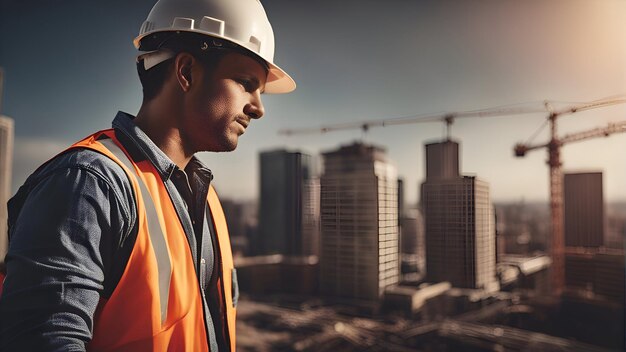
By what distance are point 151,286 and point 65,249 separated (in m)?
0.22

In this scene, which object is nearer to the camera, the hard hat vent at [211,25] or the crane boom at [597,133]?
the hard hat vent at [211,25]

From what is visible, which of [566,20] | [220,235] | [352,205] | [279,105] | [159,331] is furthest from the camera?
[279,105]

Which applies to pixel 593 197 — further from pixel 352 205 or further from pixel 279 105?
pixel 279 105

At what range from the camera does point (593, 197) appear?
12.5 feet

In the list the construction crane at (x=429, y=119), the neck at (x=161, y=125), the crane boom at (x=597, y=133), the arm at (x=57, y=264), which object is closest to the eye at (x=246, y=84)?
the neck at (x=161, y=125)

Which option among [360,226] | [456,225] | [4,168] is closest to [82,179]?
[360,226]

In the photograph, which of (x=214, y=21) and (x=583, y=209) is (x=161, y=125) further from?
(x=583, y=209)

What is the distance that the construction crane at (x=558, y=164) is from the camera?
3.27 meters

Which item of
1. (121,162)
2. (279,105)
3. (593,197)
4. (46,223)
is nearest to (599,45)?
(593,197)

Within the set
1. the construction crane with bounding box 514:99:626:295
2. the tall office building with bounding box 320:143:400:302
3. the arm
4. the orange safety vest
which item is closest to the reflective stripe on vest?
the orange safety vest

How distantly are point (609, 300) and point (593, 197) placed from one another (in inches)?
43.2

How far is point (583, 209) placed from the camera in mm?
4102

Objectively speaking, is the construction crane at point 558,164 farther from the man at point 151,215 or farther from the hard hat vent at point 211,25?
the hard hat vent at point 211,25

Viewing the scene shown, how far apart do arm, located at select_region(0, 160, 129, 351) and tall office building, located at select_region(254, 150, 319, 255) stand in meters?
2.34
